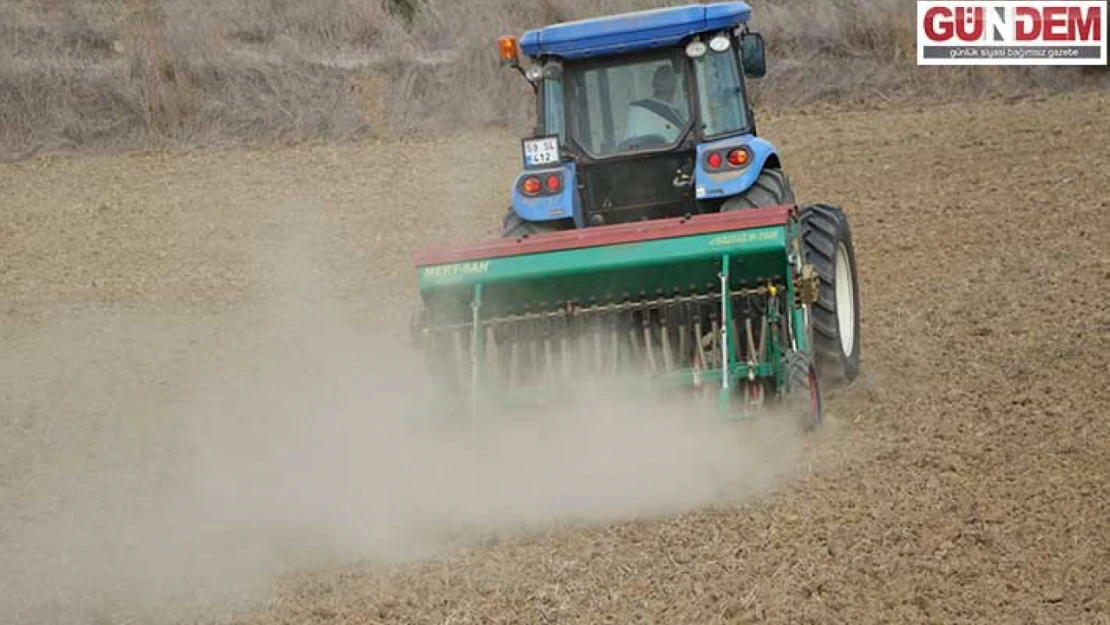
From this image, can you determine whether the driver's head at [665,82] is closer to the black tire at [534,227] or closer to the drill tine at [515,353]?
the black tire at [534,227]

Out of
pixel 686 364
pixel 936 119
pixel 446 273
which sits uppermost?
pixel 446 273

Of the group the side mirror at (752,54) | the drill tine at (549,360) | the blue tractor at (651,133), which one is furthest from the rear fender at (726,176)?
the drill tine at (549,360)

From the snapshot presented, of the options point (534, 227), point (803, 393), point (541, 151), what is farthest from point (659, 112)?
point (803, 393)

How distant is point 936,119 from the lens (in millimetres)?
14555

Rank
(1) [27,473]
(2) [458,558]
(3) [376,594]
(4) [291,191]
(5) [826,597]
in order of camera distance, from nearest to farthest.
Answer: (5) [826,597], (3) [376,594], (2) [458,558], (1) [27,473], (4) [291,191]

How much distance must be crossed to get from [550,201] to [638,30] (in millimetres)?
835

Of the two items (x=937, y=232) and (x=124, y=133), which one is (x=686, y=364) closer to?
(x=937, y=232)

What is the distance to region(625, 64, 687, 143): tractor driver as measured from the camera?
699 centimetres

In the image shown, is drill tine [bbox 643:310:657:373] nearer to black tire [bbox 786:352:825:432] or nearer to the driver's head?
black tire [bbox 786:352:825:432]

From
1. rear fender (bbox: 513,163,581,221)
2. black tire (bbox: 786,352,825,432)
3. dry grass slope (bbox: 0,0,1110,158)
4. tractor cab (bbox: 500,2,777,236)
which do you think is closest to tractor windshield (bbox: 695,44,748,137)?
tractor cab (bbox: 500,2,777,236)

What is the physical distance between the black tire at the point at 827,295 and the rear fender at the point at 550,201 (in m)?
0.97

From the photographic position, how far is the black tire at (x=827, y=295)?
6.48m

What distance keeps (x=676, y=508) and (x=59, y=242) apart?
27.5 feet

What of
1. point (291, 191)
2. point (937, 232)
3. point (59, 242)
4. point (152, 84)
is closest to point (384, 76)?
point (152, 84)
